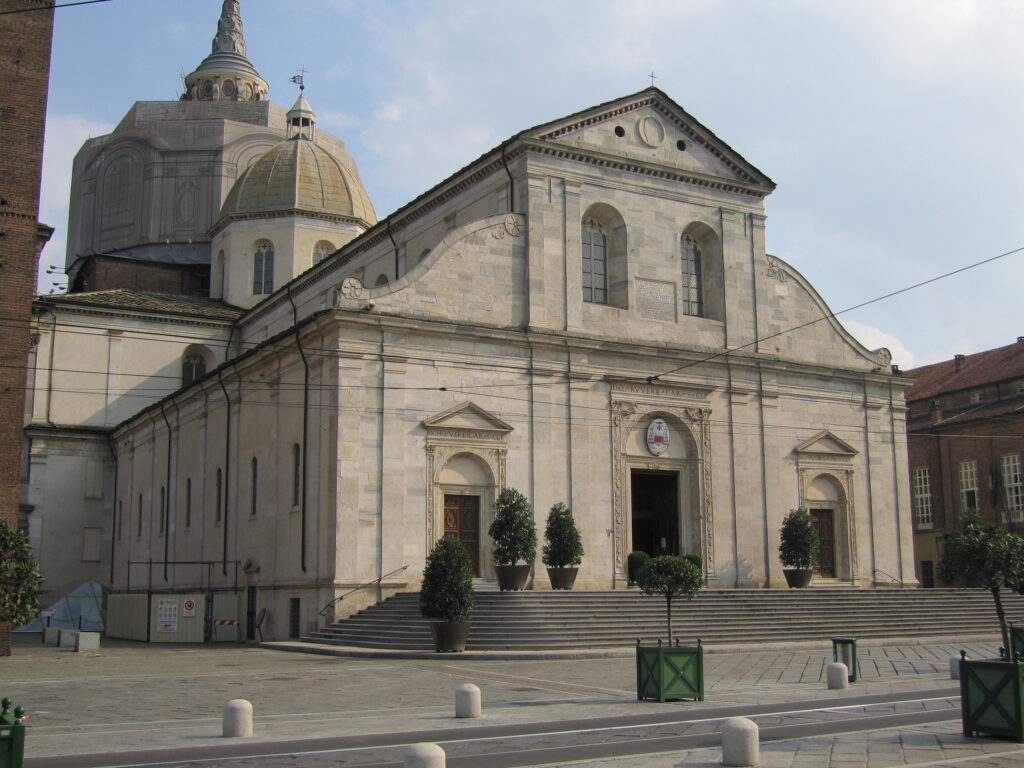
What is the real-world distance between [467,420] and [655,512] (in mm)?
8531

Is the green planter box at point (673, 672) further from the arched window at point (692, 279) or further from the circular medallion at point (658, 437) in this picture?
the arched window at point (692, 279)

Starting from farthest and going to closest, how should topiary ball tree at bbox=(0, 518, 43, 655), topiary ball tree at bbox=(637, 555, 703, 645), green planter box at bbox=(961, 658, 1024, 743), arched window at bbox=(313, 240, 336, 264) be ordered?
1. arched window at bbox=(313, 240, 336, 264)
2. topiary ball tree at bbox=(0, 518, 43, 655)
3. topiary ball tree at bbox=(637, 555, 703, 645)
4. green planter box at bbox=(961, 658, 1024, 743)

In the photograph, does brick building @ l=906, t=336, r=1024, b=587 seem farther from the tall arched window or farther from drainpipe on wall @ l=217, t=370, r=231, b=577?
drainpipe on wall @ l=217, t=370, r=231, b=577

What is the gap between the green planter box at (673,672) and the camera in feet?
56.3

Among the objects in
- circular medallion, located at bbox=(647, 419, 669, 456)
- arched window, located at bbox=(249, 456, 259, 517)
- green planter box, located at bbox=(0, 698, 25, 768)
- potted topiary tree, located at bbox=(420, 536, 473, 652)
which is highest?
circular medallion, located at bbox=(647, 419, 669, 456)

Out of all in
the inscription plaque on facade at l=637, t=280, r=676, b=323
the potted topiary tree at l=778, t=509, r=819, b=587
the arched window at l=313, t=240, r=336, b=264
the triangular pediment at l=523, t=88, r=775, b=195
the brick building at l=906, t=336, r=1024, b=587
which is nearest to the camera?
the potted topiary tree at l=778, t=509, r=819, b=587

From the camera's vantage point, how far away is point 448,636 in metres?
26.1

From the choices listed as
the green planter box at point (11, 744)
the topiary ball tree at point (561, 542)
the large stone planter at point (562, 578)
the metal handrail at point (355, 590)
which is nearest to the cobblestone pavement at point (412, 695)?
the metal handrail at point (355, 590)

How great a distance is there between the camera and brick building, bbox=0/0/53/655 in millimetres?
26922

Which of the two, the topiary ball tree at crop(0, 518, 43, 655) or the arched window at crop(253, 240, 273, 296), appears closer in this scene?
the topiary ball tree at crop(0, 518, 43, 655)

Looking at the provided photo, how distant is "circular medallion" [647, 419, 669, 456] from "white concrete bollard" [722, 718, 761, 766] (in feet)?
81.3

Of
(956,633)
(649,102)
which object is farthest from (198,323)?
(956,633)

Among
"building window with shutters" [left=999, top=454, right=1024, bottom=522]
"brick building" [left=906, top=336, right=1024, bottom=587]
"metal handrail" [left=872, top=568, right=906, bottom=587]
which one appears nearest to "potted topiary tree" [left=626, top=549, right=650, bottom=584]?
→ "metal handrail" [left=872, top=568, right=906, bottom=587]

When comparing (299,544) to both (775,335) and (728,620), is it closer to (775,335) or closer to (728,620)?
(728,620)
